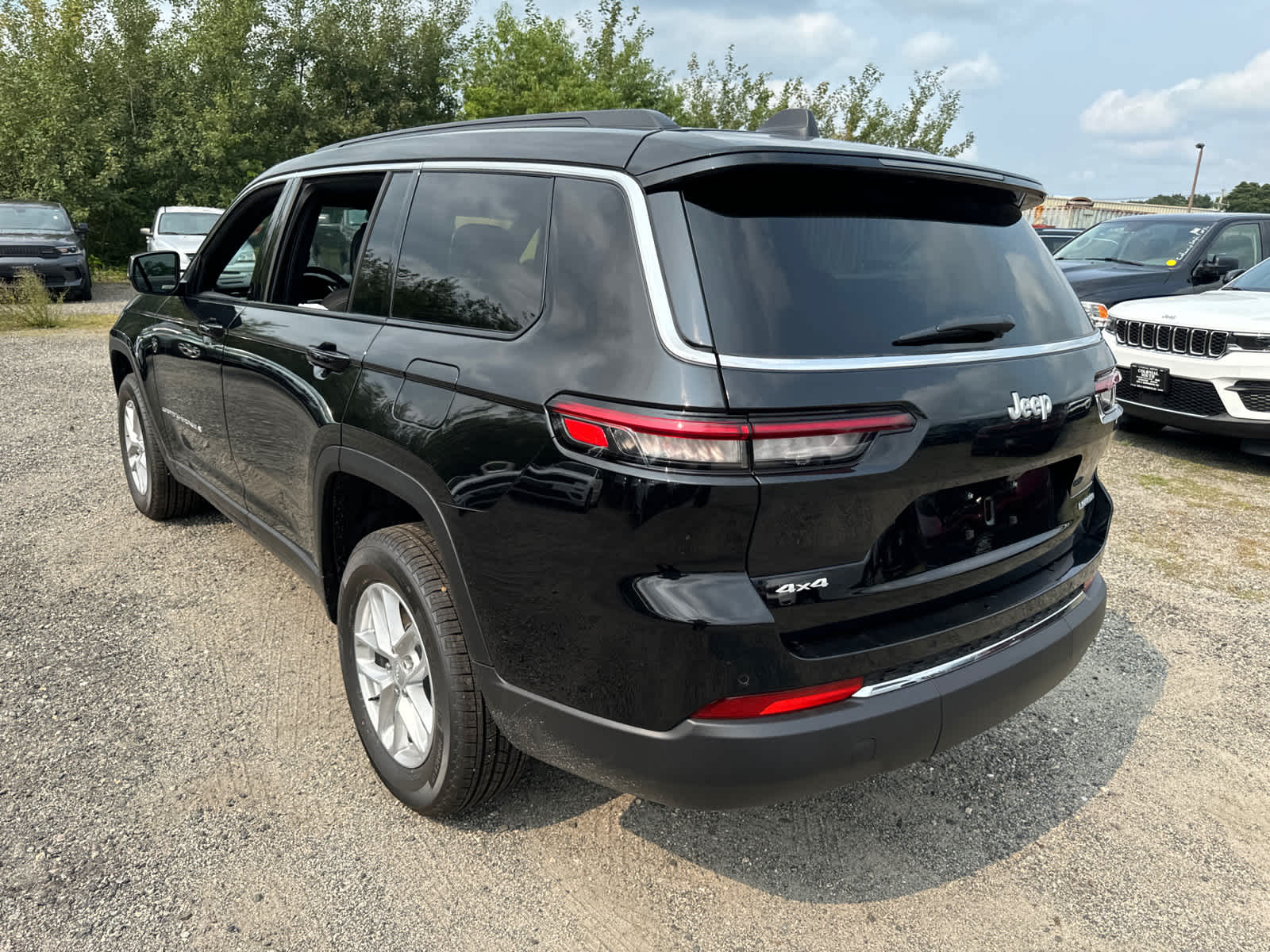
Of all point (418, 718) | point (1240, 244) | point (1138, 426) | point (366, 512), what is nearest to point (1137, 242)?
point (1240, 244)

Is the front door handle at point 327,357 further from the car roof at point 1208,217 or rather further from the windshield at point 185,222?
the windshield at point 185,222

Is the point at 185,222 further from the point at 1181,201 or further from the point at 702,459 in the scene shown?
the point at 1181,201

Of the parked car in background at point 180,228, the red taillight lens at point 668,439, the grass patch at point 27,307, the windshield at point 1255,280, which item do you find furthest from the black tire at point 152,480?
the parked car in background at point 180,228

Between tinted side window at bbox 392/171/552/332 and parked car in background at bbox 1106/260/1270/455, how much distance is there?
5830mm

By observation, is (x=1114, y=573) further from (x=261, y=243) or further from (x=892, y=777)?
(x=261, y=243)

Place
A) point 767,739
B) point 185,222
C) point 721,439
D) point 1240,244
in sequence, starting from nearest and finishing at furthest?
point 721,439, point 767,739, point 1240,244, point 185,222

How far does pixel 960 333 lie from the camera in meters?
2.14

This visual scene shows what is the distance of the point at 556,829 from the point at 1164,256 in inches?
344

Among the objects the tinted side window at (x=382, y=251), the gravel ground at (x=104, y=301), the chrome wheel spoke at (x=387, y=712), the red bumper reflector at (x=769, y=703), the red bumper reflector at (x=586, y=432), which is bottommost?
the gravel ground at (x=104, y=301)

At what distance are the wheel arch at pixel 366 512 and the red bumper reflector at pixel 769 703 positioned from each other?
0.60 m

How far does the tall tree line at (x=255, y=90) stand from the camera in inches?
861

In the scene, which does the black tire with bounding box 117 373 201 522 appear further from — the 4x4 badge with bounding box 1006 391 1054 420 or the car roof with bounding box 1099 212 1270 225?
the car roof with bounding box 1099 212 1270 225

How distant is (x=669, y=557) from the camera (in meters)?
1.82

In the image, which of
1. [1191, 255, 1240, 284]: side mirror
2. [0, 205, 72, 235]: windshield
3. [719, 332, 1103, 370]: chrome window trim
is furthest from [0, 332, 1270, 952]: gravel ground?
[0, 205, 72, 235]: windshield
